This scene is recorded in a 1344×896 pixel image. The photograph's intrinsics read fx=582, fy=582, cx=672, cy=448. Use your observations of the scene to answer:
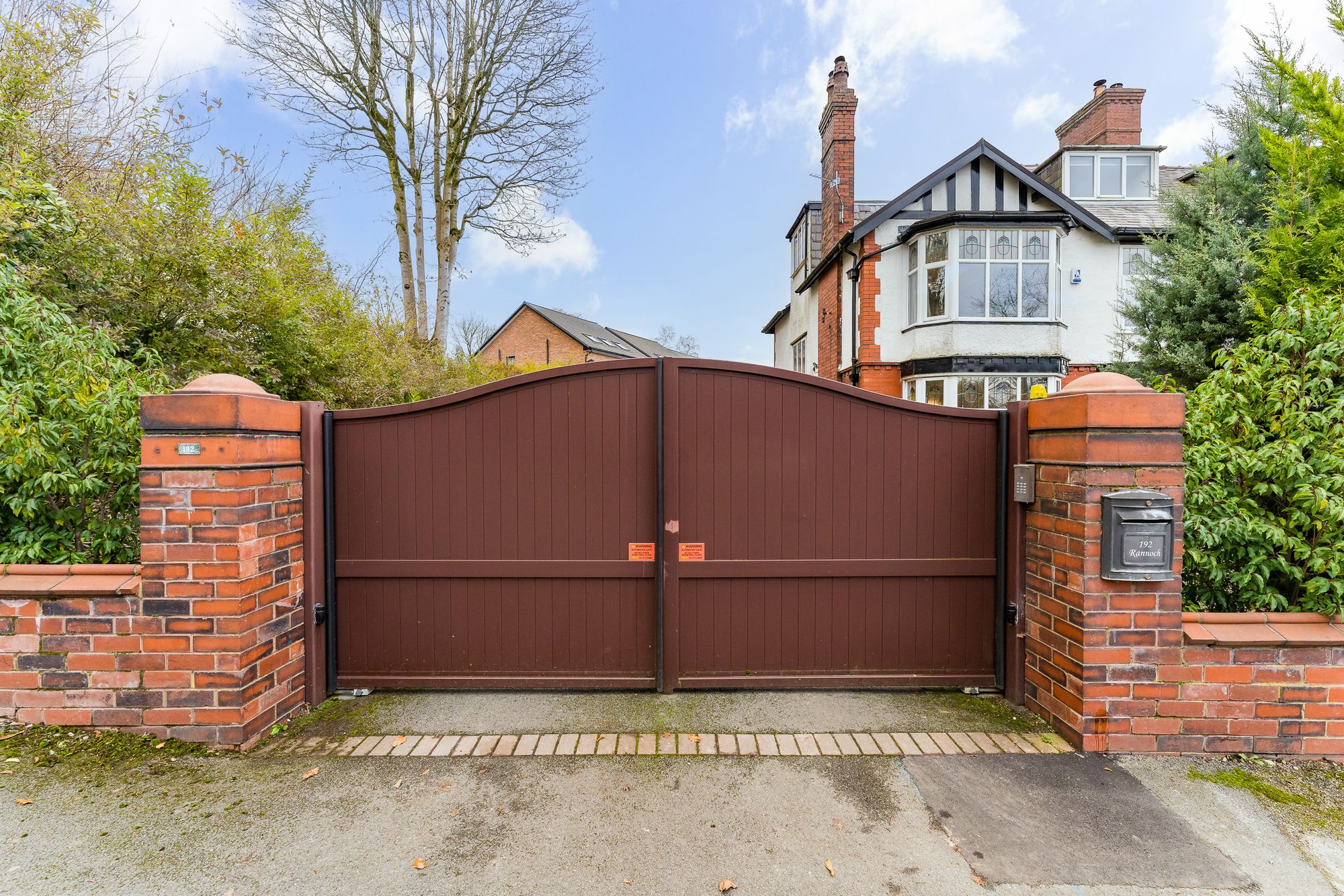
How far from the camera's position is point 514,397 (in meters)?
3.34

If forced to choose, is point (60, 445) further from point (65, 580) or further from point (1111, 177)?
point (1111, 177)

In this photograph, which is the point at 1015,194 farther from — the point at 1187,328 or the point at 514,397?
the point at 514,397

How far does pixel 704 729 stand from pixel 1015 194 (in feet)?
48.8

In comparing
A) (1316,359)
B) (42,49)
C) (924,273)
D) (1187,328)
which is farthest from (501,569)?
(924,273)

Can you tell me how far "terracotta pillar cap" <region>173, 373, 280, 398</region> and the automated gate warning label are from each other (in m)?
2.20

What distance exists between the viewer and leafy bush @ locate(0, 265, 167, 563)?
2.84 m

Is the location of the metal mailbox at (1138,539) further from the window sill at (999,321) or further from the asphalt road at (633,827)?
the window sill at (999,321)

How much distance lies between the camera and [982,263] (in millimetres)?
12445

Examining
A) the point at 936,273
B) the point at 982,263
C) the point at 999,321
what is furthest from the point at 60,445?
the point at 982,263

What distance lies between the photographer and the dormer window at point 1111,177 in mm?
15367

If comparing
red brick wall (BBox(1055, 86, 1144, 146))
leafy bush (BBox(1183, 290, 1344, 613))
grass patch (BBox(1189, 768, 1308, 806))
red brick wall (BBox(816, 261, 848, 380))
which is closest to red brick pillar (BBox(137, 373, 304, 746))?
grass patch (BBox(1189, 768, 1308, 806))

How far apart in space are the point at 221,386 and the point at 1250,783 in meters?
4.91

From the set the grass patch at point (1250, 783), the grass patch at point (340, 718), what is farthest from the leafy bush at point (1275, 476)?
the grass patch at point (340, 718)

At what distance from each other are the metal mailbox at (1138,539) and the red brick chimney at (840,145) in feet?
42.2
